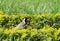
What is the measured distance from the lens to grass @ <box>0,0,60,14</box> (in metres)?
7.89

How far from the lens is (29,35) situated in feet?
16.1

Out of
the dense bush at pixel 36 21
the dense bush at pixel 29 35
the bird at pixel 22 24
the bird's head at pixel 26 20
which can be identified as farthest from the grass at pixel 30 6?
the dense bush at pixel 29 35

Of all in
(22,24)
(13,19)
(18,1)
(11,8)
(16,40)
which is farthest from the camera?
(18,1)

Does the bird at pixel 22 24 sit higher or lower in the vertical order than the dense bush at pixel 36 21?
higher

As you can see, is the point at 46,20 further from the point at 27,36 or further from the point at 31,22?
the point at 27,36

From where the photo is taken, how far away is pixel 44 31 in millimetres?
5004

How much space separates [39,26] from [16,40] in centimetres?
90

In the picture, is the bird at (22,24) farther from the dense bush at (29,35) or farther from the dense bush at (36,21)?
the dense bush at (29,35)

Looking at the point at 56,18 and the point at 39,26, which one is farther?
the point at 56,18

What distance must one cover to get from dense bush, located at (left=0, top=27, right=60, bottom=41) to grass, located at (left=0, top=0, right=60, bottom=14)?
280 centimetres

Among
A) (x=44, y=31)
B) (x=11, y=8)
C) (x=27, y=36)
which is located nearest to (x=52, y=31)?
(x=44, y=31)

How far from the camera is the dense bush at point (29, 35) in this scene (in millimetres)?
4855

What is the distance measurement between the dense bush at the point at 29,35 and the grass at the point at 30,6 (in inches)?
110

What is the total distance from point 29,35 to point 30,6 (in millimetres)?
3479
